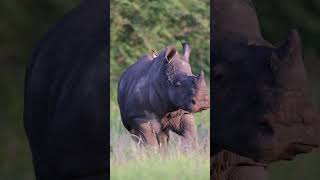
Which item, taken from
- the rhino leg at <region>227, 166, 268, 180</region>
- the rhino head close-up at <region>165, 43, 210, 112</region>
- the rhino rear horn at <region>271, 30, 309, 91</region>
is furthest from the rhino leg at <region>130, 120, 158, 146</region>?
the rhino leg at <region>227, 166, 268, 180</region>

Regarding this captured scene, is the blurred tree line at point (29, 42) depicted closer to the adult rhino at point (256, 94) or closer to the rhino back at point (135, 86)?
the rhino back at point (135, 86)

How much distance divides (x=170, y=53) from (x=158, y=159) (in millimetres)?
288

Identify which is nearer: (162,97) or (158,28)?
(158,28)

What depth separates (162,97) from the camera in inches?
155

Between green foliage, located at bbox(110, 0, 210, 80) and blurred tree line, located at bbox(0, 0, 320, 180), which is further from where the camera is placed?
blurred tree line, located at bbox(0, 0, 320, 180)

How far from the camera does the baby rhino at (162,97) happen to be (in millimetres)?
3803

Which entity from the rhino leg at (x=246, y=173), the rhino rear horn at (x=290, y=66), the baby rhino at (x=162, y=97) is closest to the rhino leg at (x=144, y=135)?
the baby rhino at (x=162, y=97)

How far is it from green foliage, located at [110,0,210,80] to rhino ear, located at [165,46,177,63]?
0.05ft

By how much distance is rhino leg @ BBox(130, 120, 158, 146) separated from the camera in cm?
382

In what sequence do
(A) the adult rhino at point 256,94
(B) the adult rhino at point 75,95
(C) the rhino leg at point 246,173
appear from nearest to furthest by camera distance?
(A) the adult rhino at point 256,94 < (B) the adult rhino at point 75,95 < (C) the rhino leg at point 246,173

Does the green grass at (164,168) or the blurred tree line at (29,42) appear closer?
the green grass at (164,168)

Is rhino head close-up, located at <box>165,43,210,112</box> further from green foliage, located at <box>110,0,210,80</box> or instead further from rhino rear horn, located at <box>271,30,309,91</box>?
rhino rear horn, located at <box>271,30,309,91</box>

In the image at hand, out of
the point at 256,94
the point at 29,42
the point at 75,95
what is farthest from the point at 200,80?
the point at 29,42

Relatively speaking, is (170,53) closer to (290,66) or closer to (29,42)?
(290,66)
